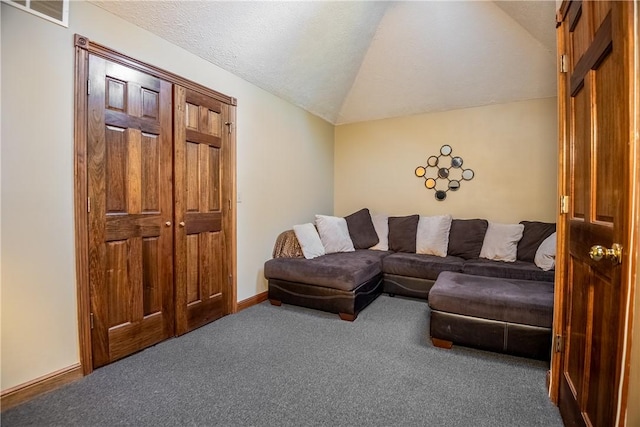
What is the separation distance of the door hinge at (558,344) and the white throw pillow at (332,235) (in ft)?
7.95

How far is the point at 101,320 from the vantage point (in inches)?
79.1

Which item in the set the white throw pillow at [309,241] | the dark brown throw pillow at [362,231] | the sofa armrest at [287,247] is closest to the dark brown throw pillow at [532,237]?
the dark brown throw pillow at [362,231]

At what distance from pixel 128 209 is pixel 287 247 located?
1.73 meters

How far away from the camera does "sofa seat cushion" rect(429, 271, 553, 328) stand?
2061 mm

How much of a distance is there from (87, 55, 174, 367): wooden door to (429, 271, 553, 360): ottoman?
2.17 meters

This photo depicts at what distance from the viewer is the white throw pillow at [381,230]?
4230mm

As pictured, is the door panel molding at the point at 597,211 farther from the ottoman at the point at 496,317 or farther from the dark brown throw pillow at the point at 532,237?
the dark brown throw pillow at the point at 532,237

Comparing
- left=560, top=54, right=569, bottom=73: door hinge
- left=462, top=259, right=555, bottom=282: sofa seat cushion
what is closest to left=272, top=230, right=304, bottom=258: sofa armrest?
left=462, top=259, right=555, bottom=282: sofa seat cushion

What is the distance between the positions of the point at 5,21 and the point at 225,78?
1.56 m

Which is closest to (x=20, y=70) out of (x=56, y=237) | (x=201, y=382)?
(x=56, y=237)

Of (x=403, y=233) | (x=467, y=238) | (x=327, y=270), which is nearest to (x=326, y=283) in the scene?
(x=327, y=270)

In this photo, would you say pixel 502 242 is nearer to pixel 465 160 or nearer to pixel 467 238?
pixel 467 238

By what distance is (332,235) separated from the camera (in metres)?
3.87

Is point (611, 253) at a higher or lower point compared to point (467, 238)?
higher
